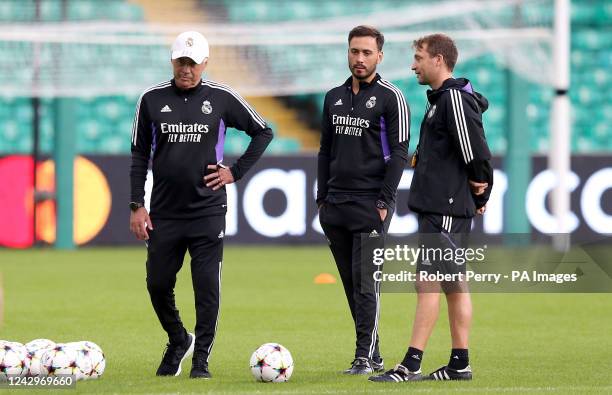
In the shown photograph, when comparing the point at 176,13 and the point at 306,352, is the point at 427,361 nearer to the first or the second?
the point at 306,352

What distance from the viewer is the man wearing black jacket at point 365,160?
25.4 feet

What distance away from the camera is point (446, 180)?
7.36 meters

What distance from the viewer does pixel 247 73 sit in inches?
731

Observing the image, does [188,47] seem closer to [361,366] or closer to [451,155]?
[451,155]

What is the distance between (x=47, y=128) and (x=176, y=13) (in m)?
4.31

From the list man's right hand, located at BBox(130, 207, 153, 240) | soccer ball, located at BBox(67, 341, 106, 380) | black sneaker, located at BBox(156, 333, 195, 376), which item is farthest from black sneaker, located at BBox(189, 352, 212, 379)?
man's right hand, located at BBox(130, 207, 153, 240)

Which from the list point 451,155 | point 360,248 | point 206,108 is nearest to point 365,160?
point 360,248

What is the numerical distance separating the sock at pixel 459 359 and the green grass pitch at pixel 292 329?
14 centimetres

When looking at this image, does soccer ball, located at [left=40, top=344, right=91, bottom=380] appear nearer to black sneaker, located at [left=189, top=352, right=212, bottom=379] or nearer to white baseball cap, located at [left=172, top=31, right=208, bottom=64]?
black sneaker, located at [left=189, top=352, right=212, bottom=379]

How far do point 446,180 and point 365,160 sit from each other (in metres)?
0.64

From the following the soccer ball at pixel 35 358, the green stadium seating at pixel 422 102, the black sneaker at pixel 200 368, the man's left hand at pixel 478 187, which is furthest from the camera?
the green stadium seating at pixel 422 102

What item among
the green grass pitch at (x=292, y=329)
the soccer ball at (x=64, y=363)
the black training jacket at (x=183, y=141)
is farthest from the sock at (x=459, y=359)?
the soccer ball at (x=64, y=363)

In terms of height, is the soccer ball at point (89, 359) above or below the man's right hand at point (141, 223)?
below
